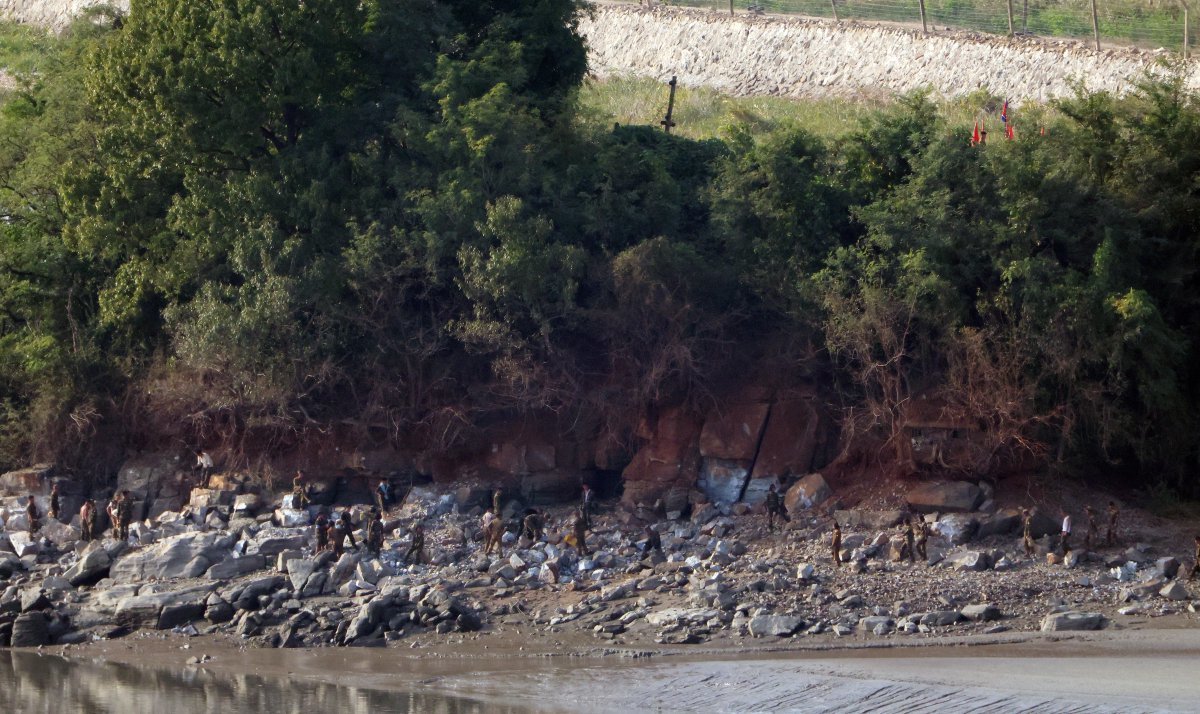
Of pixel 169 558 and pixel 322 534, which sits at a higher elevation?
pixel 322 534

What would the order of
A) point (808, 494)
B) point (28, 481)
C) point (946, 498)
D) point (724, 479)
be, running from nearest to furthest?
point (946, 498) → point (808, 494) → point (724, 479) → point (28, 481)

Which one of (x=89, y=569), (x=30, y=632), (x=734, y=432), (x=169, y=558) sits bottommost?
(x=30, y=632)

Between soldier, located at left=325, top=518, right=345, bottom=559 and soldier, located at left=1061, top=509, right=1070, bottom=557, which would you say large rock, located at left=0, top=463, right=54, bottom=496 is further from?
soldier, located at left=1061, top=509, right=1070, bottom=557

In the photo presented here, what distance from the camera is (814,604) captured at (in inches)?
758

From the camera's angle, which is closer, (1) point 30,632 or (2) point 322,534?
(1) point 30,632

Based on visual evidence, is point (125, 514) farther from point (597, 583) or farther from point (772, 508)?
point (772, 508)

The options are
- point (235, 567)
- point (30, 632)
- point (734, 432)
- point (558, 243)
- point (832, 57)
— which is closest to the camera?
point (30, 632)

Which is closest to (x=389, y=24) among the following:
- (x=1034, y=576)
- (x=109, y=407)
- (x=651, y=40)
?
(x=109, y=407)

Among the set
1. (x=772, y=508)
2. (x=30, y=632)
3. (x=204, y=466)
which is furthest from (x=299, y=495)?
(x=772, y=508)

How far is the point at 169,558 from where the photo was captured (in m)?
22.7

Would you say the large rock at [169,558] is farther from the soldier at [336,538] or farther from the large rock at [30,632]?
the soldier at [336,538]

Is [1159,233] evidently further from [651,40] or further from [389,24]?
[651,40]

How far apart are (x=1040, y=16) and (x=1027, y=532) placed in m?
24.5

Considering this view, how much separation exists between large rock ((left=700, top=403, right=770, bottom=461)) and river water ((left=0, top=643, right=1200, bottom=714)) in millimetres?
7555
